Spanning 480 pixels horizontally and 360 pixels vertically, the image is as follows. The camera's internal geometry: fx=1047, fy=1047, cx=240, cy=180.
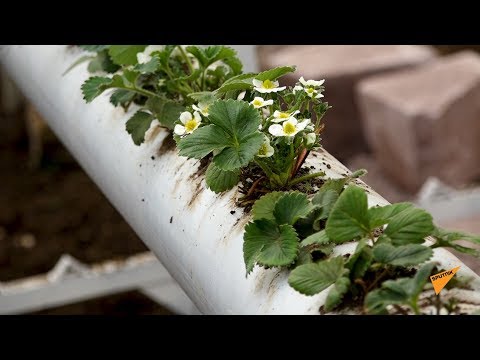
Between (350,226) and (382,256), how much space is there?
0.06 metres

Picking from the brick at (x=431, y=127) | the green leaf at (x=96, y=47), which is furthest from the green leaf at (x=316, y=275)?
the brick at (x=431, y=127)

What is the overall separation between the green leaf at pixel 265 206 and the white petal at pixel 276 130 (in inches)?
3.7

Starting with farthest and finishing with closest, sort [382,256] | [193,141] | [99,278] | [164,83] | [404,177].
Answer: [404,177]
[99,278]
[164,83]
[193,141]
[382,256]

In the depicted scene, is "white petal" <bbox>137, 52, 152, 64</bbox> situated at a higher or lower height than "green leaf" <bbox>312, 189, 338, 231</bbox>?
higher

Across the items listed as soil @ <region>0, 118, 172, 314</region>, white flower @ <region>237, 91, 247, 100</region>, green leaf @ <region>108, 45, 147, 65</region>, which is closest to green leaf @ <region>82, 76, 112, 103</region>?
green leaf @ <region>108, 45, 147, 65</region>

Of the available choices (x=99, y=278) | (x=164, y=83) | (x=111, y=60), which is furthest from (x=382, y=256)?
(x=99, y=278)

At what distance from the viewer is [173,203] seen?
1.53 meters

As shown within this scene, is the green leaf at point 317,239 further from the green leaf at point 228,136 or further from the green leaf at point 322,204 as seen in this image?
the green leaf at point 228,136

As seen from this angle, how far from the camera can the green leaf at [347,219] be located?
116 centimetres

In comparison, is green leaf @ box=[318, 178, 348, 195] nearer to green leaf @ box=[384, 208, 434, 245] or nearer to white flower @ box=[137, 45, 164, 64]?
green leaf @ box=[384, 208, 434, 245]

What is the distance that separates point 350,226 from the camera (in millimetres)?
1171

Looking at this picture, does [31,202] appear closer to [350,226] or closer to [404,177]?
[404,177]

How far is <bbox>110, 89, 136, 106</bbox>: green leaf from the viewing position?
1771mm

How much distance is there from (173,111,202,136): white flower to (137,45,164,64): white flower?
12.6 inches
